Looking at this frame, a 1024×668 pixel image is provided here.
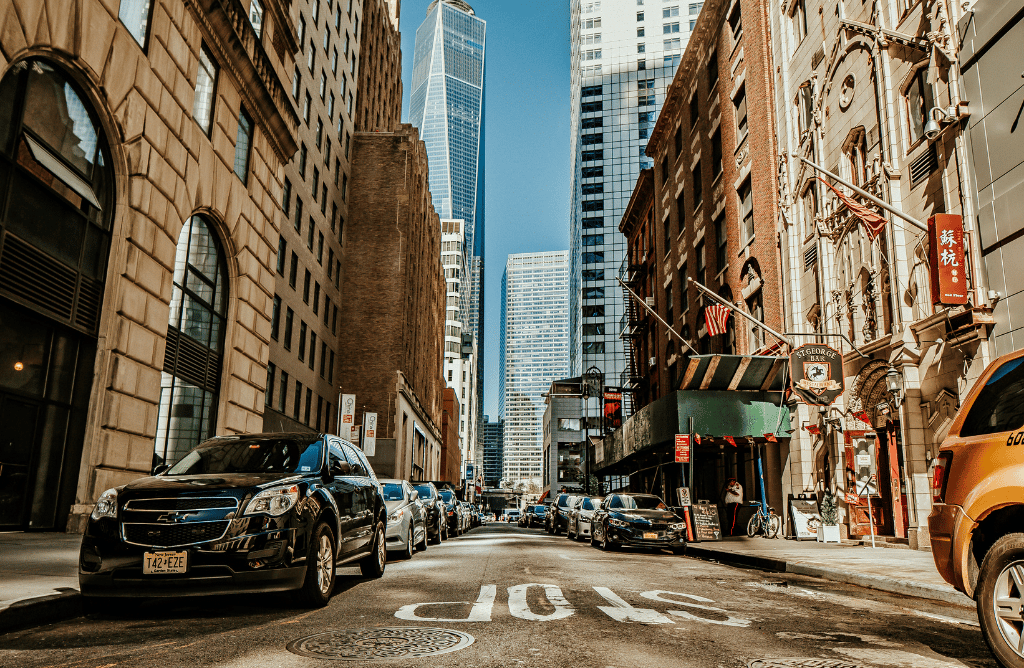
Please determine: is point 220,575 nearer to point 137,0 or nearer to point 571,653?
point 571,653

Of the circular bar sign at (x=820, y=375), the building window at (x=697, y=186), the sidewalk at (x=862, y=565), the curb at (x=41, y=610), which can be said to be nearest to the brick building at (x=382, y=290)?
the building window at (x=697, y=186)

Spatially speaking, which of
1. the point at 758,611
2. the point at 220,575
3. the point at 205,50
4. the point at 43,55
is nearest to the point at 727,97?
the point at 205,50

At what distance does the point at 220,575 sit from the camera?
664 cm

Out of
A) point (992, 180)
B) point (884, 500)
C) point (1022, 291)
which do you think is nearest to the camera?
point (1022, 291)

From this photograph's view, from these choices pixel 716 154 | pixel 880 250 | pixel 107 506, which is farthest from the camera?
pixel 716 154

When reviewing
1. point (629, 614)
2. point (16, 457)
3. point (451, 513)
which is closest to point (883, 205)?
point (629, 614)

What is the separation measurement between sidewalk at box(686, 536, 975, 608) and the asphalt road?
418 mm

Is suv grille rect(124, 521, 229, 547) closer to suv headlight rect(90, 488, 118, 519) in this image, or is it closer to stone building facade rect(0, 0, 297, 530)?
suv headlight rect(90, 488, 118, 519)

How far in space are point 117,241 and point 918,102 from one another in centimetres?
1813

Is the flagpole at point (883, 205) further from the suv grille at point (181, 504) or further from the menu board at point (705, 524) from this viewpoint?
the suv grille at point (181, 504)

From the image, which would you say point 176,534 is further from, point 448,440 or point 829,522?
point 448,440

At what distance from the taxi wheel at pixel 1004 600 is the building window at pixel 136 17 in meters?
16.1

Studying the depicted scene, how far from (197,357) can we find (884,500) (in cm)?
1754

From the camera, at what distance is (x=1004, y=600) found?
474cm
